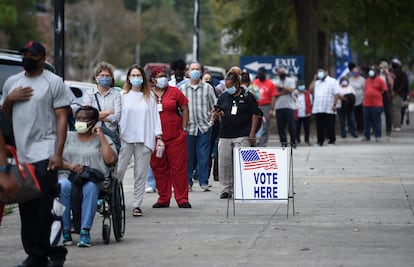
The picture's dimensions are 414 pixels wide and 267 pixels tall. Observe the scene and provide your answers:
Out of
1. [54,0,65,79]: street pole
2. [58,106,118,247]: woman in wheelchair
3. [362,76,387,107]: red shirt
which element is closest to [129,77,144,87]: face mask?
[54,0,65,79]: street pole

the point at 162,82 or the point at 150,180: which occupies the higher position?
the point at 162,82

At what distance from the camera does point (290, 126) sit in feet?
84.2

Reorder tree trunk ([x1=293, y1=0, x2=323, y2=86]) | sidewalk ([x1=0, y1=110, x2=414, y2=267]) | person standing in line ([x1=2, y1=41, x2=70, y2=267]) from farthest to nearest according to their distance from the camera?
tree trunk ([x1=293, y1=0, x2=323, y2=86]) < sidewalk ([x1=0, y1=110, x2=414, y2=267]) < person standing in line ([x1=2, y1=41, x2=70, y2=267])

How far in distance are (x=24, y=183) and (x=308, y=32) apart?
83.4 ft

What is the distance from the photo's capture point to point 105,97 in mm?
13273

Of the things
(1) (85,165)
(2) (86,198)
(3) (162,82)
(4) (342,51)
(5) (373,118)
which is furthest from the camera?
(4) (342,51)

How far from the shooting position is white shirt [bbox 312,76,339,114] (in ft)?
86.2

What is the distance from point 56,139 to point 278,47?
94.6ft

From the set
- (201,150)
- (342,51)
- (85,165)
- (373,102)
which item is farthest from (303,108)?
(342,51)

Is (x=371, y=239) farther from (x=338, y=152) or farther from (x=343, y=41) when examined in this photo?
(x=343, y=41)

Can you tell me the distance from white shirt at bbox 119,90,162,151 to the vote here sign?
1.10 meters

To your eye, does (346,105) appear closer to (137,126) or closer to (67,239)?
(137,126)

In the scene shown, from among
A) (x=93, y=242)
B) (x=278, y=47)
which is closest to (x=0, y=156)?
(x=93, y=242)

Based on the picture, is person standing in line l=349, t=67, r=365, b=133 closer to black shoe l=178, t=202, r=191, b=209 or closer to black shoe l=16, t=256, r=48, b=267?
black shoe l=178, t=202, r=191, b=209
